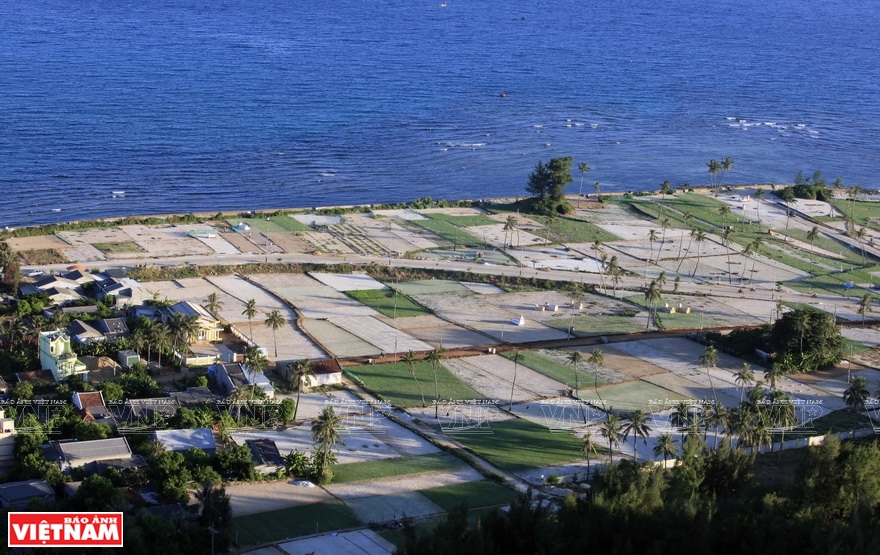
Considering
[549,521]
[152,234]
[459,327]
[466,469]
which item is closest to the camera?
[549,521]

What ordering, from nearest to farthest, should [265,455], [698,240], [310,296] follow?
[265,455]
[310,296]
[698,240]

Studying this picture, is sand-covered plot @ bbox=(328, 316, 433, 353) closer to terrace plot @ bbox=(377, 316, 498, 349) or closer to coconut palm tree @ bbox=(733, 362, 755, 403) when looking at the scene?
terrace plot @ bbox=(377, 316, 498, 349)

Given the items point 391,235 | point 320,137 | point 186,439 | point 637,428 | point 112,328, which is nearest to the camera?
point 186,439

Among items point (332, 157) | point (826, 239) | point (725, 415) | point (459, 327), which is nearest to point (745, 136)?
point (826, 239)

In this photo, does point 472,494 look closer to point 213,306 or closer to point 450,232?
point 213,306

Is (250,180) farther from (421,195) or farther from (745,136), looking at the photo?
(745,136)

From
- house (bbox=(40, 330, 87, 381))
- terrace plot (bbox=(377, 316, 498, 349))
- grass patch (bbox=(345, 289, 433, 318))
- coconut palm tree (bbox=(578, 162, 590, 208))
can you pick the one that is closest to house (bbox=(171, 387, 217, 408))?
house (bbox=(40, 330, 87, 381))

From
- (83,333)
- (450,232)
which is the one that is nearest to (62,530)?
(83,333)
